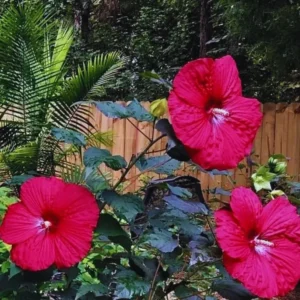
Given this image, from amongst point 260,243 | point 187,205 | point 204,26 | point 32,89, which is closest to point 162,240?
point 187,205

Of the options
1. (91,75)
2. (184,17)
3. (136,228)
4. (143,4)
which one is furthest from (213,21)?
(136,228)

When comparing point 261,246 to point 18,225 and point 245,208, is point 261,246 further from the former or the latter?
point 18,225

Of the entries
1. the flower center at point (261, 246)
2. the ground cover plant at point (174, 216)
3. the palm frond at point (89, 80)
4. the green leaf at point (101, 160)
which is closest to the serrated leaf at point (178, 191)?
the ground cover plant at point (174, 216)

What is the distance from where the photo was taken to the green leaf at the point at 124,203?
0.82m

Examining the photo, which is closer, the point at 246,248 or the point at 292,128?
the point at 246,248

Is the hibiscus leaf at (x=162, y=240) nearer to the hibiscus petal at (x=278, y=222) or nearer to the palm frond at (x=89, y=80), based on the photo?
the hibiscus petal at (x=278, y=222)

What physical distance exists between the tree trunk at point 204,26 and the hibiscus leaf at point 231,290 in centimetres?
573

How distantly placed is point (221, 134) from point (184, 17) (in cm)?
773

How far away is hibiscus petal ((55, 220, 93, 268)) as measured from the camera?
0.72 m

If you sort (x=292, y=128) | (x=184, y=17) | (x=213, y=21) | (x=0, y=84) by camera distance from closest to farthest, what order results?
(x=0, y=84) < (x=292, y=128) < (x=213, y=21) < (x=184, y=17)

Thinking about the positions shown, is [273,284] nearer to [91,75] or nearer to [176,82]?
[176,82]

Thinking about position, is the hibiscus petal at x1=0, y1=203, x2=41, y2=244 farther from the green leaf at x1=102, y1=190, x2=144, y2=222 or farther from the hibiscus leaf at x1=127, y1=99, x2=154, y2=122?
the hibiscus leaf at x1=127, y1=99, x2=154, y2=122

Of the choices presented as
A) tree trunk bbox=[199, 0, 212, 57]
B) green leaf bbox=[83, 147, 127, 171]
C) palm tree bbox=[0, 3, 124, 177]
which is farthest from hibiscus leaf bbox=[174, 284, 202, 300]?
tree trunk bbox=[199, 0, 212, 57]

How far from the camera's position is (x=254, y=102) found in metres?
0.77
